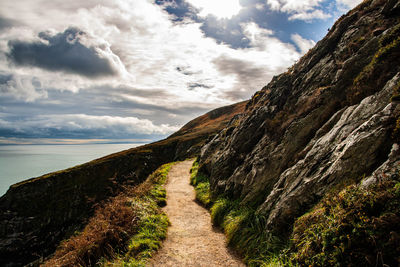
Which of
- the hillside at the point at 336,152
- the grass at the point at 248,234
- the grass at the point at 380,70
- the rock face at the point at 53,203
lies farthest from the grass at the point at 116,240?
the rock face at the point at 53,203

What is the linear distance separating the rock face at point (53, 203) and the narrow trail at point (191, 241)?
124 feet

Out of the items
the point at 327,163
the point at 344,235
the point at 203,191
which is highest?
the point at 327,163

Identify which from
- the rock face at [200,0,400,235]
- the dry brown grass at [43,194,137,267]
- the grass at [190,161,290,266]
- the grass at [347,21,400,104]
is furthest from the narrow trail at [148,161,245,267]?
the grass at [347,21,400,104]

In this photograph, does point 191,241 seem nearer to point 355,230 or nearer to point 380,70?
point 355,230

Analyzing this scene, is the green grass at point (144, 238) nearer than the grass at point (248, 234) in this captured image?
No

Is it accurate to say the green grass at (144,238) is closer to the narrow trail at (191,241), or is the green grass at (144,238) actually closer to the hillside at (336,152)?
the narrow trail at (191,241)

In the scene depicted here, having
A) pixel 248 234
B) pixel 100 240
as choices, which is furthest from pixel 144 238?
pixel 248 234

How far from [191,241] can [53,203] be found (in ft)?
238

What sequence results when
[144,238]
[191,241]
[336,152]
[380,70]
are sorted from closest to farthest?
[336,152], [380,70], [144,238], [191,241]

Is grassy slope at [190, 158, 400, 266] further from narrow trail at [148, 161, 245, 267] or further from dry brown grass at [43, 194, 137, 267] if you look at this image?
dry brown grass at [43, 194, 137, 267]

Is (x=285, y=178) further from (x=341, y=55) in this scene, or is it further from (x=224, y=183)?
(x=341, y=55)

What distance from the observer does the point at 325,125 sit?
1043 centimetres

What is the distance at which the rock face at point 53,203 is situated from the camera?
53.4 m

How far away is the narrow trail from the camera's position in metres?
8.30
